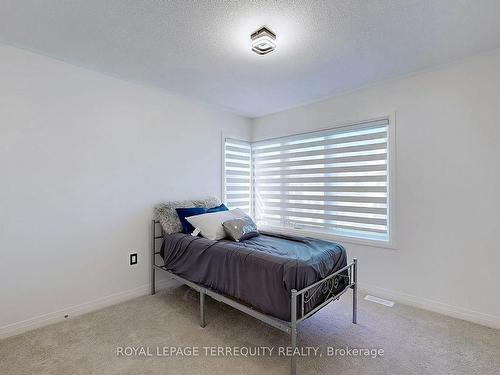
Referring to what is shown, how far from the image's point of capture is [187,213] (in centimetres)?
297

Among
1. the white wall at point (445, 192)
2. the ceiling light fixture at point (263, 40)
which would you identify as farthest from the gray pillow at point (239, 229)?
the ceiling light fixture at point (263, 40)

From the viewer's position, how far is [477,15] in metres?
1.76

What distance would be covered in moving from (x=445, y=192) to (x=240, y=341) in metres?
2.37

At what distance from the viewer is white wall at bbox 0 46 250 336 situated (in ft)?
7.07

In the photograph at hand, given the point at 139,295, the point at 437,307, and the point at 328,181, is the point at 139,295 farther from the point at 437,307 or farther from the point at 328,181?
the point at 437,307

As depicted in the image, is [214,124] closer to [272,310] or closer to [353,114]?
[353,114]

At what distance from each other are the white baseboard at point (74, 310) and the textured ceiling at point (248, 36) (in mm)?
2367

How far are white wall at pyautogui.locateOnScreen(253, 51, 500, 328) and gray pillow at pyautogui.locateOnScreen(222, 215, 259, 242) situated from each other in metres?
1.42

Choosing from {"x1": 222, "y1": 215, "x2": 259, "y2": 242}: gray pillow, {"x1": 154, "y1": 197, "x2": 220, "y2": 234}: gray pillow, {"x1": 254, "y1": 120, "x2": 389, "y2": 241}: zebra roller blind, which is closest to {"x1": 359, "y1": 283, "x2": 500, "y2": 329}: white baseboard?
{"x1": 254, "y1": 120, "x2": 389, "y2": 241}: zebra roller blind

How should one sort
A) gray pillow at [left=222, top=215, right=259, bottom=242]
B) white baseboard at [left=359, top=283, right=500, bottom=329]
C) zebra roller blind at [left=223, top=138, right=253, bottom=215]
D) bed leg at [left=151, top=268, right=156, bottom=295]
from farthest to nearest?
zebra roller blind at [left=223, top=138, right=253, bottom=215]
bed leg at [left=151, top=268, right=156, bottom=295]
gray pillow at [left=222, top=215, right=259, bottom=242]
white baseboard at [left=359, top=283, right=500, bottom=329]

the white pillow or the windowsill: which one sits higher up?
the white pillow

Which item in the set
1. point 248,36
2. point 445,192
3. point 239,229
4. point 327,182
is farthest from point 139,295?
point 445,192

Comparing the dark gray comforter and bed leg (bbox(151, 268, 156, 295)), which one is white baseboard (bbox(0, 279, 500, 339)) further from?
the dark gray comforter

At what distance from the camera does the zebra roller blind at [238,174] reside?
394 cm
